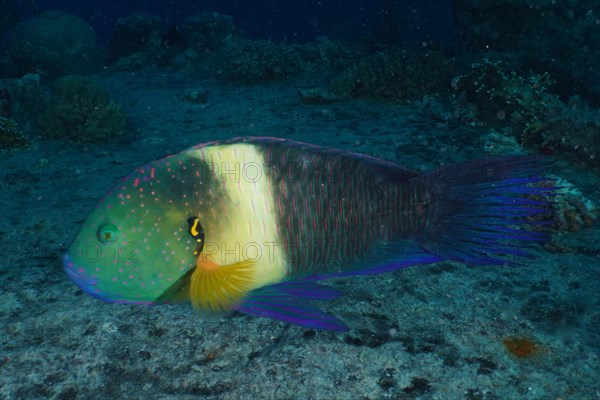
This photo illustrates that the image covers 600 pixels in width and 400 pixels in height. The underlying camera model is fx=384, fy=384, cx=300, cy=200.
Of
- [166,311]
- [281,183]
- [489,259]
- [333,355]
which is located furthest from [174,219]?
[489,259]

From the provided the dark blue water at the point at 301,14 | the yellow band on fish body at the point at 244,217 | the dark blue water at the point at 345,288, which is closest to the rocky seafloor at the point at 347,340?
the dark blue water at the point at 345,288

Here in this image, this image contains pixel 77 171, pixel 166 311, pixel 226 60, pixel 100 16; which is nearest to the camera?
pixel 166 311

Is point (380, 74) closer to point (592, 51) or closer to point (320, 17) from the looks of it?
point (592, 51)

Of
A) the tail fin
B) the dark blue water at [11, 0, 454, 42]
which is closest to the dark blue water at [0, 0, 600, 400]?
the tail fin

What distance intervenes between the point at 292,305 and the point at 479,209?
1.15m

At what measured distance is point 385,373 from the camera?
87.8 inches

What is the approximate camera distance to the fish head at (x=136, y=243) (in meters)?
2.06

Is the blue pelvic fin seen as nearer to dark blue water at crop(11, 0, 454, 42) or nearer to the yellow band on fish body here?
the yellow band on fish body

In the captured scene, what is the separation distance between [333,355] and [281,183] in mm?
1105

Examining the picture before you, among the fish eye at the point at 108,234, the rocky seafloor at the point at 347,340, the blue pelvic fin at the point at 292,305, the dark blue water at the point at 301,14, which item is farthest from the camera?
the dark blue water at the point at 301,14

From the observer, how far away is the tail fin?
2.02m

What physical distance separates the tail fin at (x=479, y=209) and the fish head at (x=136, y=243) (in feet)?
4.53

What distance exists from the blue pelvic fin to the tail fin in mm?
721

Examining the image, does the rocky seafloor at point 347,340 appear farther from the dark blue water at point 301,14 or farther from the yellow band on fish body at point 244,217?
the dark blue water at point 301,14
